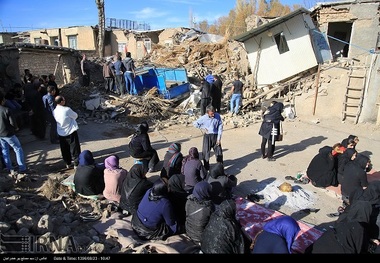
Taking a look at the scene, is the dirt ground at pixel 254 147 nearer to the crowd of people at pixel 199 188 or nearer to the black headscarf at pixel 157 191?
the crowd of people at pixel 199 188

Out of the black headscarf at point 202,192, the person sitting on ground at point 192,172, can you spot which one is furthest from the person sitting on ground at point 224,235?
the person sitting on ground at point 192,172

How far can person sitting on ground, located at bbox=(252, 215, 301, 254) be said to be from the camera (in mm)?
3112

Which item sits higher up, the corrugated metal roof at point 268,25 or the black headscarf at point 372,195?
the corrugated metal roof at point 268,25

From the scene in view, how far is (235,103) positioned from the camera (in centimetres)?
1214

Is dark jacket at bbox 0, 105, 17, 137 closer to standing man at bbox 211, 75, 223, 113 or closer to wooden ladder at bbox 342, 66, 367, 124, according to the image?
standing man at bbox 211, 75, 223, 113

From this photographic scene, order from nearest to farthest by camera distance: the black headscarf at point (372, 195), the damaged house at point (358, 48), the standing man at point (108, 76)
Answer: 1. the black headscarf at point (372, 195)
2. the damaged house at point (358, 48)
3. the standing man at point (108, 76)

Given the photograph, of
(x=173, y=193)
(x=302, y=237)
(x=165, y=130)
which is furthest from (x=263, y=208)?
(x=165, y=130)

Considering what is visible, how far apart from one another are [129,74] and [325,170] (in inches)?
362

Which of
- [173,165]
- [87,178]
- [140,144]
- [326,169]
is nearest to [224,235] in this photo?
[173,165]

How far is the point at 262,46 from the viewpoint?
1568 cm

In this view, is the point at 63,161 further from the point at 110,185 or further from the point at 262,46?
the point at 262,46

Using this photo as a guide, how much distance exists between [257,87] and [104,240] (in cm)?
1359

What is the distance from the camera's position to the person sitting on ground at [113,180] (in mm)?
5176

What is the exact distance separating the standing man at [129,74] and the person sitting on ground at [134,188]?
862 cm
